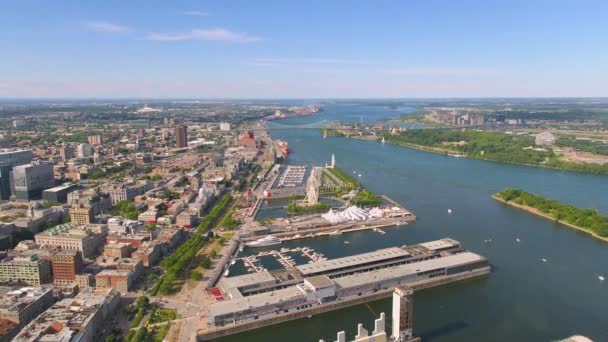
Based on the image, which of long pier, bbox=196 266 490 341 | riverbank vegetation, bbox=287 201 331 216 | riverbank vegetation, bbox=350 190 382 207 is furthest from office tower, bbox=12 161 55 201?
long pier, bbox=196 266 490 341

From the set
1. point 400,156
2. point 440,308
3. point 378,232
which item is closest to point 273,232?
point 378,232

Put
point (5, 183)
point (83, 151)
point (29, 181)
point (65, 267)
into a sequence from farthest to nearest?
point (83, 151), point (5, 183), point (29, 181), point (65, 267)

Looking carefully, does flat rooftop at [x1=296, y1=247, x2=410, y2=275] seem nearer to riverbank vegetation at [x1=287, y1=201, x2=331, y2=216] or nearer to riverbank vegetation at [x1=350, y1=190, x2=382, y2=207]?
riverbank vegetation at [x1=287, y1=201, x2=331, y2=216]

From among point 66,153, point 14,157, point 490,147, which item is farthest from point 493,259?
point 66,153

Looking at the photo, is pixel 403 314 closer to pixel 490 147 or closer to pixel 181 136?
pixel 490 147

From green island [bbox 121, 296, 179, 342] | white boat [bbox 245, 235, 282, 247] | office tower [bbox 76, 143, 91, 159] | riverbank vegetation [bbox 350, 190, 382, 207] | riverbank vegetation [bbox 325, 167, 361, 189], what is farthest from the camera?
office tower [bbox 76, 143, 91, 159]

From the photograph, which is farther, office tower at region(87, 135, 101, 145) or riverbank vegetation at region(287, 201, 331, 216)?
office tower at region(87, 135, 101, 145)
